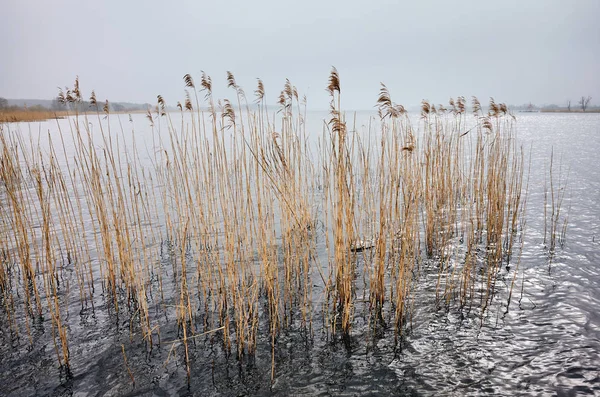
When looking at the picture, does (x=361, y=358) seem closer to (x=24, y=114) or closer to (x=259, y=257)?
(x=259, y=257)

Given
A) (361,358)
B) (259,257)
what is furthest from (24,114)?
(361,358)

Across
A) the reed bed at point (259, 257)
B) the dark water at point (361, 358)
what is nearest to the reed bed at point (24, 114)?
the reed bed at point (259, 257)

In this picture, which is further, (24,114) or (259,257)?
(24,114)

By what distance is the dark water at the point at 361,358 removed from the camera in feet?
10.0

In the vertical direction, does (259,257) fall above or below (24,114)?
below

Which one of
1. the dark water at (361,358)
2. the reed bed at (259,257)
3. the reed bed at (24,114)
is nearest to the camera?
the dark water at (361,358)

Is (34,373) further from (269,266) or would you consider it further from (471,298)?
(471,298)

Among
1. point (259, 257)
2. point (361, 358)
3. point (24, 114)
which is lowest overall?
point (361, 358)

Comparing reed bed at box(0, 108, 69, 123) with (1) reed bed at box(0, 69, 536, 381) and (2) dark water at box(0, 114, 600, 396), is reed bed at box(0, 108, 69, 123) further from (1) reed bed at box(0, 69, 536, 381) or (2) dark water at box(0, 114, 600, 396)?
(2) dark water at box(0, 114, 600, 396)

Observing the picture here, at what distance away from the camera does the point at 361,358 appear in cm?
340

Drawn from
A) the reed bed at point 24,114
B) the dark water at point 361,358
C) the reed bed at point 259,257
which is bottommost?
the dark water at point 361,358

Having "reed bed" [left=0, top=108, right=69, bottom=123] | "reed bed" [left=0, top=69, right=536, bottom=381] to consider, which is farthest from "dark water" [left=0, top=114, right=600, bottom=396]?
"reed bed" [left=0, top=108, right=69, bottom=123]

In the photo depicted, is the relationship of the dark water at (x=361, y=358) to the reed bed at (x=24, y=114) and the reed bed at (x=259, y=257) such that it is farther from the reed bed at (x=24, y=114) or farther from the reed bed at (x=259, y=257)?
the reed bed at (x=24, y=114)

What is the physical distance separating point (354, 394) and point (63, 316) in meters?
3.36
